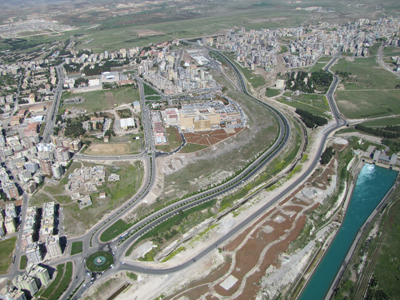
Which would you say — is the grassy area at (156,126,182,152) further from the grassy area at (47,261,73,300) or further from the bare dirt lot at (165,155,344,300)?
the grassy area at (47,261,73,300)

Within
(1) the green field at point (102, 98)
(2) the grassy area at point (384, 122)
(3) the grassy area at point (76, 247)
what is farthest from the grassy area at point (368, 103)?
(3) the grassy area at point (76, 247)

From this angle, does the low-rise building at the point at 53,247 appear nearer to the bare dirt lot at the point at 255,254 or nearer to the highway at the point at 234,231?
the highway at the point at 234,231

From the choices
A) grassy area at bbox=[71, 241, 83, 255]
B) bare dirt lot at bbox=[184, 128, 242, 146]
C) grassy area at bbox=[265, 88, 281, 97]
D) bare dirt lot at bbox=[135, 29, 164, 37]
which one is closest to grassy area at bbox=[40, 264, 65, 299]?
grassy area at bbox=[71, 241, 83, 255]

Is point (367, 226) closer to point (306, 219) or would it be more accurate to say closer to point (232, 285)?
point (306, 219)

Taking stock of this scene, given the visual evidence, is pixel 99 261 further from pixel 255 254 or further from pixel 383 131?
pixel 383 131

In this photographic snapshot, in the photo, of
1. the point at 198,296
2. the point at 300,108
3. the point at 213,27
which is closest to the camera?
the point at 198,296

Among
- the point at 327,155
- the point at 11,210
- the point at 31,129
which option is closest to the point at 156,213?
the point at 11,210

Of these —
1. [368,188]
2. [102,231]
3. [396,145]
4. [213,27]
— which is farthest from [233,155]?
[213,27]
